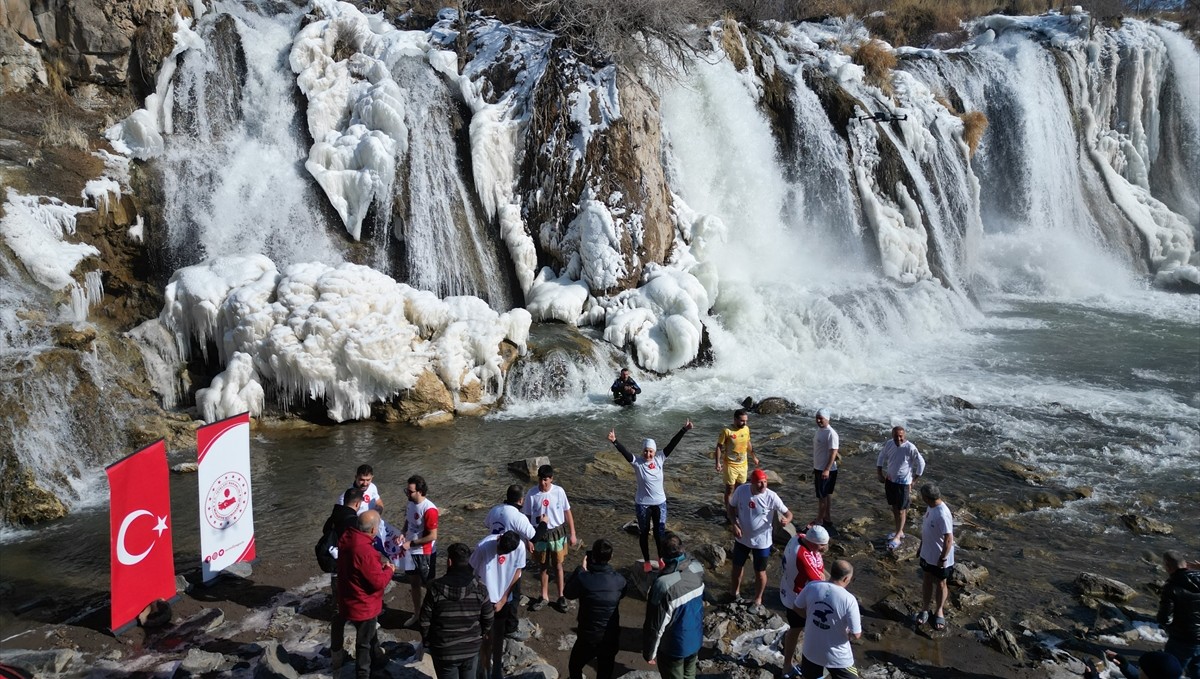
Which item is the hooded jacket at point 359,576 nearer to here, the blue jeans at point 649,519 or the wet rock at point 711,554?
the blue jeans at point 649,519

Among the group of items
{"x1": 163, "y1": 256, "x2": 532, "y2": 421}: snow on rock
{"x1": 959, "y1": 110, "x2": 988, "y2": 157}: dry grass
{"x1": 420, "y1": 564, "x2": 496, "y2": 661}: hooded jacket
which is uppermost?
{"x1": 959, "y1": 110, "x2": 988, "y2": 157}: dry grass

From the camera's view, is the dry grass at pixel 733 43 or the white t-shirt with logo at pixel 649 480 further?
the dry grass at pixel 733 43

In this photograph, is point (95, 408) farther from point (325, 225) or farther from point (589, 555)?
point (589, 555)

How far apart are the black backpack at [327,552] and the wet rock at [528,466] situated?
4.73 meters

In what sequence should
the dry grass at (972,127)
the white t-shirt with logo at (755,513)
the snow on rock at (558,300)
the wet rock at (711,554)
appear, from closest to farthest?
1. the white t-shirt with logo at (755,513)
2. the wet rock at (711,554)
3. the snow on rock at (558,300)
4. the dry grass at (972,127)

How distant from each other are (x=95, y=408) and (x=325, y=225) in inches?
251

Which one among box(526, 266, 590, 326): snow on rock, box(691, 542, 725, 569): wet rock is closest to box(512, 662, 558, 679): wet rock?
box(691, 542, 725, 569): wet rock

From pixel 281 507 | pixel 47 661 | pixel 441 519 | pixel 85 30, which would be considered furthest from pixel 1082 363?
pixel 85 30

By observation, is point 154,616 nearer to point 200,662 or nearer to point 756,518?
point 200,662

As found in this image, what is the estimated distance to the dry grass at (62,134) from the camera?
48.2 ft

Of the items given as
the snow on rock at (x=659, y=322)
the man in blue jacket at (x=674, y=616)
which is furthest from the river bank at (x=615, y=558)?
the snow on rock at (x=659, y=322)

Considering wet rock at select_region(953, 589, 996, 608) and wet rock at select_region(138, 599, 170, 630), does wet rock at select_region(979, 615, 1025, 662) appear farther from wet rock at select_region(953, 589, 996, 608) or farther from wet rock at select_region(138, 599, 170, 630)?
wet rock at select_region(138, 599, 170, 630)

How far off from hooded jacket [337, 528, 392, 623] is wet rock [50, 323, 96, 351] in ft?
27.6

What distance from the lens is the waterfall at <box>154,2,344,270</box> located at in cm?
1493
